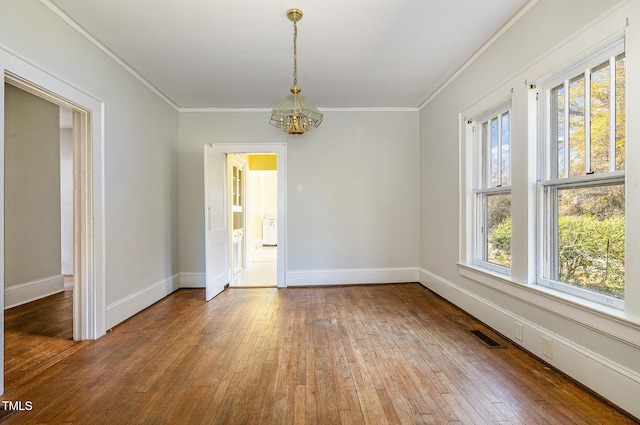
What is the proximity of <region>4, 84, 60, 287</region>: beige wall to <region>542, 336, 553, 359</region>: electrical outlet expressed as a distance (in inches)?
226

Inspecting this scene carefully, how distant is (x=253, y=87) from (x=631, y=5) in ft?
11.4

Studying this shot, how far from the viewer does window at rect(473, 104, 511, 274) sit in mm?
2963

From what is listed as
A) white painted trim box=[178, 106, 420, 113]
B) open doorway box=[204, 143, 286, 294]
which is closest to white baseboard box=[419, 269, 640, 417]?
open doorway box=[204, 143, 286, 294]

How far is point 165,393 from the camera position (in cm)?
202

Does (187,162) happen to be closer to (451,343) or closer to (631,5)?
(451,343)

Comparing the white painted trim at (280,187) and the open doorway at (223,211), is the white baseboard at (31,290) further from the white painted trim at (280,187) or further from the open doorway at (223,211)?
the white painted trim at (280,187)

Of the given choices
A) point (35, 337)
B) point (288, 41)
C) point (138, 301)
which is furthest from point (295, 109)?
point (35, 337)

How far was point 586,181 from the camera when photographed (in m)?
2.11

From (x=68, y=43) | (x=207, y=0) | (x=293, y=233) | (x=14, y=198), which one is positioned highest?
(x=207, y=0)

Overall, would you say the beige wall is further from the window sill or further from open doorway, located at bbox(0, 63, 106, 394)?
the window sill

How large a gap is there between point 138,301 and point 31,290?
182 cm

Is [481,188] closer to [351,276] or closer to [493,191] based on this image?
[493,191]

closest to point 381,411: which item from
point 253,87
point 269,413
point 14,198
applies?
point 269,413

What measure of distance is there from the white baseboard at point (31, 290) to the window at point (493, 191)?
5599 mm
